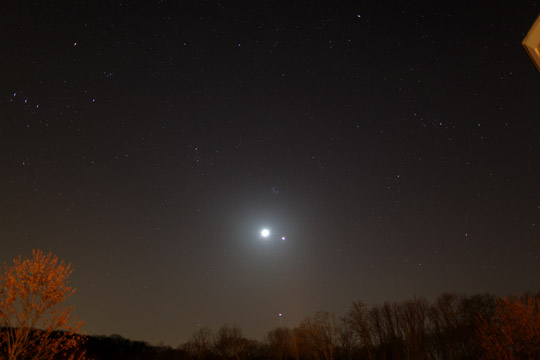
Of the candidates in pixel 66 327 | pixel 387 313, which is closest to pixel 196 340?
pixel 387 313

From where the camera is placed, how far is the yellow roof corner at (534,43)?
1.34 m

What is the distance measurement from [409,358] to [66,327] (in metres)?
39.9

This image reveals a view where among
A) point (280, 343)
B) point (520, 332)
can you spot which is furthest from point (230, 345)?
point (520, 332)

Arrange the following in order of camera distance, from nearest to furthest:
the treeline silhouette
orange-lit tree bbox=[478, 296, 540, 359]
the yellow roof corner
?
1. the yellow roof corner
2. orange-lit tree bbox=[478, 296, 540, 359]
3. the treeline silhouette

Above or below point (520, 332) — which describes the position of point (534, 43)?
above

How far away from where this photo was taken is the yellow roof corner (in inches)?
52.7

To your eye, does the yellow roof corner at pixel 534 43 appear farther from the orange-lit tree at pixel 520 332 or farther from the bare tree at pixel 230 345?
the bare tree at pixel 230 345

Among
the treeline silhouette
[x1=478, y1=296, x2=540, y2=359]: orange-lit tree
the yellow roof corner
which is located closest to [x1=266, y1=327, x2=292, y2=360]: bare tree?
the treeline silhouette

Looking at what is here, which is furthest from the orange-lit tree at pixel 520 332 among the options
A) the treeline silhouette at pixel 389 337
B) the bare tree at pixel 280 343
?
the bare tree at pixel 280 343

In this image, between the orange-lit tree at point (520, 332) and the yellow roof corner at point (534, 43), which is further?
the orange-lit tree at point (520, 332)

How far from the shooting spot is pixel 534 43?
53.6 inches

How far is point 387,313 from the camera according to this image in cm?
4709

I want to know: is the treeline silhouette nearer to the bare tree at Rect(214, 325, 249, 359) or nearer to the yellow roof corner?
the bare tree at Rect(214, 325, 249, 359)

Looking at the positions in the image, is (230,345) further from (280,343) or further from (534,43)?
(534,43)
